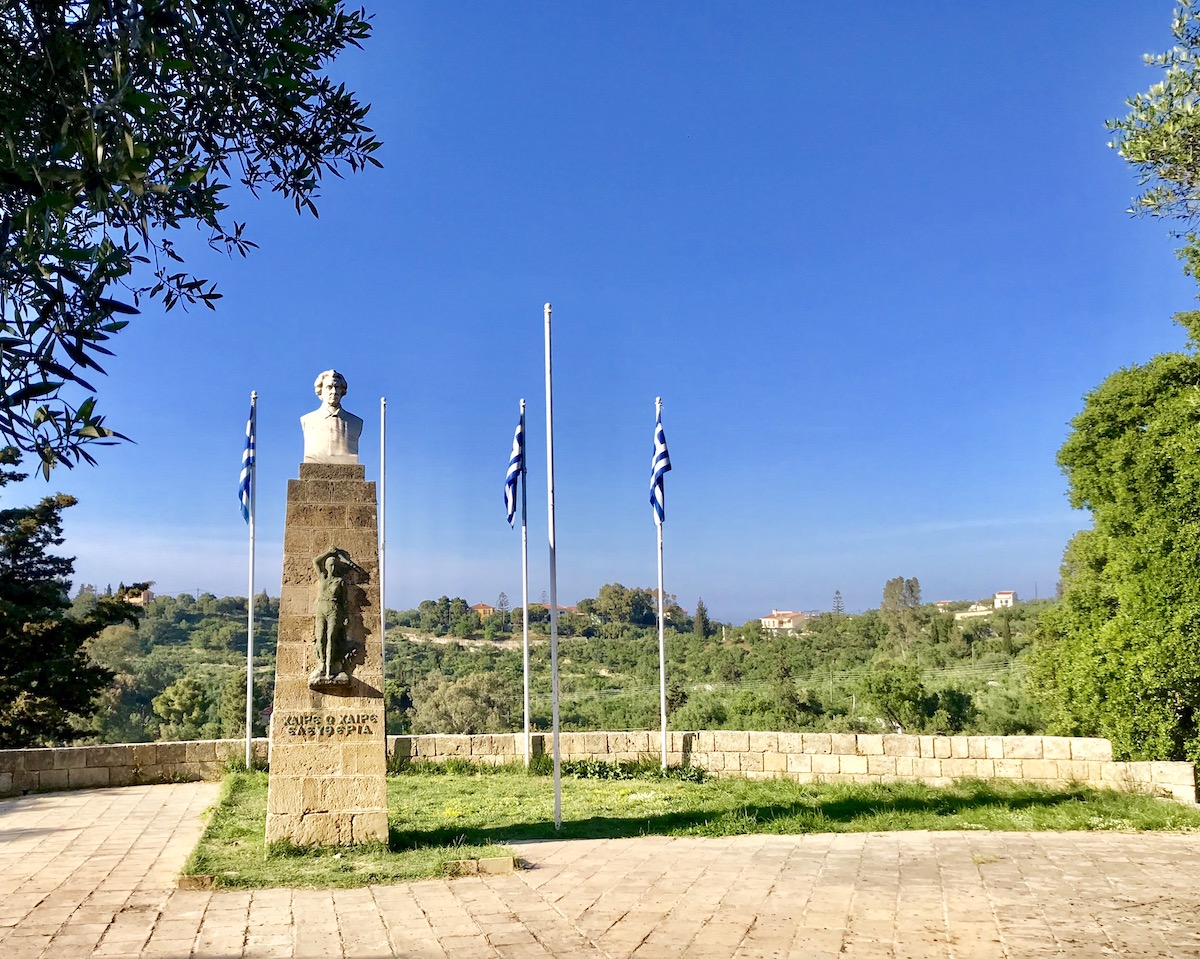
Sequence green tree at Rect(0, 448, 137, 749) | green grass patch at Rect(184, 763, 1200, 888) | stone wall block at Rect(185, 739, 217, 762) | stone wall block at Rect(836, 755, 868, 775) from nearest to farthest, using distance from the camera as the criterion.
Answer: green grass patch at Rect(184, 763, 1200, 888), stone wall block at Rect(836, 755, 868, 775), stone wall block at Rect(185, 739, 217, 762), green tree at Rect(0, 448, 137, 749)

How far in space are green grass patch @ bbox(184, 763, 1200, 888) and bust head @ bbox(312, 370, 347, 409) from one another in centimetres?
392

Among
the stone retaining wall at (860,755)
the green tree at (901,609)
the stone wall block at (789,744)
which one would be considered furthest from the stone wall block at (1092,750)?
the green tree at (901,609)

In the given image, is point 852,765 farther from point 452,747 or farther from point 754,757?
point 452,747

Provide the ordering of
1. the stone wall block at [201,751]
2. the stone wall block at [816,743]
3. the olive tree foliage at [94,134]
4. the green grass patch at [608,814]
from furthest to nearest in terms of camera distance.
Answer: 1. the stone wall block at [201,751]
2. the stone wall block at [816,743]
3. the green grass patch at [608,814]
4. the olive tree foliage at [94,134]

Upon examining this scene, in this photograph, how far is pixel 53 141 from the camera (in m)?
3.55

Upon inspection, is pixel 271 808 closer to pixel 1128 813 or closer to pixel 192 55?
pixel 192 55

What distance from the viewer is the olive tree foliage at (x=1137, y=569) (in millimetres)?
10930

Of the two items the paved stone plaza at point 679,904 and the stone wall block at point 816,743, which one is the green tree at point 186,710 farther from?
the stone wall block at point 816,743

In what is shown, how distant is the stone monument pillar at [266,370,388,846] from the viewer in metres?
7.69

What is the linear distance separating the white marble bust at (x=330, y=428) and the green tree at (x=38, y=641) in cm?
962

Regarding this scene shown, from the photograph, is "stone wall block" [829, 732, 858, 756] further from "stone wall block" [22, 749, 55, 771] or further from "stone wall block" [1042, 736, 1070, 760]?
"stone wall block" [22, 749, 55, 771]

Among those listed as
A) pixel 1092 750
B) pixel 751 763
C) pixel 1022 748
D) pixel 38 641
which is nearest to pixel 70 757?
pixel 38 641

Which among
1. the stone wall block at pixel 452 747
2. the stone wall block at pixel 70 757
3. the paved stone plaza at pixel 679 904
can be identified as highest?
the stone wall block at pixel 70 757

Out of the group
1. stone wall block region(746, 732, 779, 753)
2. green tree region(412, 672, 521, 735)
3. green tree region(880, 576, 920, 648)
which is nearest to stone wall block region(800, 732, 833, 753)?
stone wall block region(746, 732, 779, 753)
